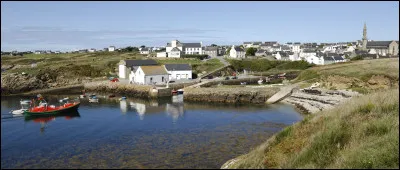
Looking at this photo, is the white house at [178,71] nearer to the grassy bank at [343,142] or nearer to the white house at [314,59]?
the white house at [314,59]

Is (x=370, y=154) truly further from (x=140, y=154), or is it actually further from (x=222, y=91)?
(x=222, y=91)

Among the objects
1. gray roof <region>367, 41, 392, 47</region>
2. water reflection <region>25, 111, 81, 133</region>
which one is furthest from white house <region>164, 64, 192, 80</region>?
gray roof <region>367, 41, 392, 47</region>

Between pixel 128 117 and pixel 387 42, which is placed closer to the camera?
pixel 128 117

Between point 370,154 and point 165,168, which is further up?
point 370,154

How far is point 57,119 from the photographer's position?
26.7 m

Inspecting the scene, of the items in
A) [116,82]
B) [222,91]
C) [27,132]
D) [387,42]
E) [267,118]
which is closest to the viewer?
[27,132]

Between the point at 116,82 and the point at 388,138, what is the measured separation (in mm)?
40879

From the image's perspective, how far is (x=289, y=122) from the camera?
85.3 ft

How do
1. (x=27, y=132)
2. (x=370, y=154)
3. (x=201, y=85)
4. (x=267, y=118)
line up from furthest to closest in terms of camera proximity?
(x=201, y=85) < (x=267, y=118) < (x=27, y=132) < (x=370, y=154)

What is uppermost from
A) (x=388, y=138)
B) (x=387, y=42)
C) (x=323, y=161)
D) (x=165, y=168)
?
(x=387, y=42)

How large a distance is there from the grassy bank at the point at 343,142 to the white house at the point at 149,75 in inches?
1262

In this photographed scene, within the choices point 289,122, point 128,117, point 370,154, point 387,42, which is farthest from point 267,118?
point 387,42

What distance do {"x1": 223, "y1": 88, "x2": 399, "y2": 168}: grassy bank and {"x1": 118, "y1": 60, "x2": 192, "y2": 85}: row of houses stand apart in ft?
106

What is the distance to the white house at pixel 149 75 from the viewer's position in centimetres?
4622
